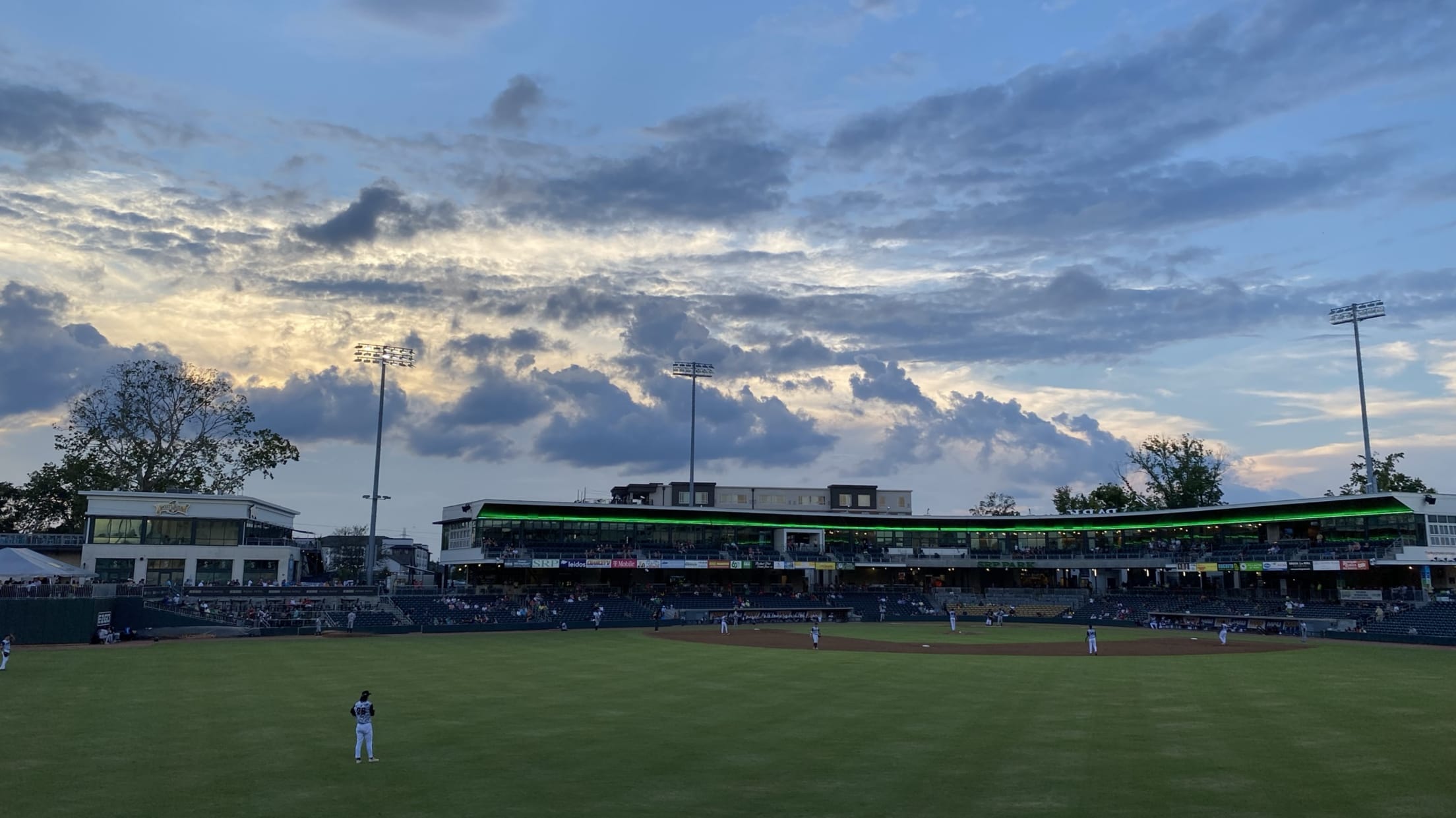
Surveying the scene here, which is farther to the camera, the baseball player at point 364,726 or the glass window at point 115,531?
the glass window at point 115,531

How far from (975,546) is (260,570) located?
67803mm

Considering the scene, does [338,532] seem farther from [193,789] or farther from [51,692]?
[193,789]

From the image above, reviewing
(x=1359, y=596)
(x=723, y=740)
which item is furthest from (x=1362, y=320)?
(x=723, y=740)

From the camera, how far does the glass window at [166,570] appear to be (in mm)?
75000

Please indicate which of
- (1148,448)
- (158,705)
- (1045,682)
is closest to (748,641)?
(1045,682)

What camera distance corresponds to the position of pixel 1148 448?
118 metres

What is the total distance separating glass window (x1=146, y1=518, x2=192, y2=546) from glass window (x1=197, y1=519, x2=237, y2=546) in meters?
0.72

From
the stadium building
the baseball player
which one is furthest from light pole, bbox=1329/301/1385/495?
the baseball player

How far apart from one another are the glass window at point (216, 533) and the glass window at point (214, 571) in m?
1.34

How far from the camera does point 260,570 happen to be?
7881 cm

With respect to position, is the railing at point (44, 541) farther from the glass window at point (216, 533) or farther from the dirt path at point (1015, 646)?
the dirt path at point (1015, 646)

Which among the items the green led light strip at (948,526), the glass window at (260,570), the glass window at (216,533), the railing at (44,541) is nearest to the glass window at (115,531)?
the railing at (44,541)

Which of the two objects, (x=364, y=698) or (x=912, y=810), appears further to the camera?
(x=364, y=698)

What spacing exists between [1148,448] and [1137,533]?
25.5 metres
